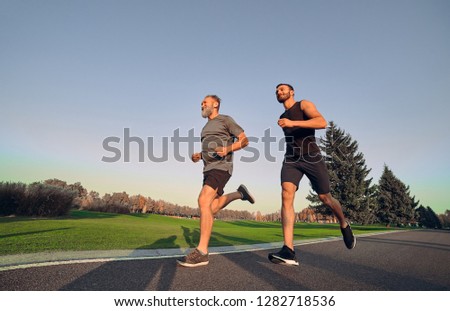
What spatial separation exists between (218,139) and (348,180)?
84.8ft

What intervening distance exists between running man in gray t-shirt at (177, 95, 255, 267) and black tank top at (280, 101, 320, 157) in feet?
2.62

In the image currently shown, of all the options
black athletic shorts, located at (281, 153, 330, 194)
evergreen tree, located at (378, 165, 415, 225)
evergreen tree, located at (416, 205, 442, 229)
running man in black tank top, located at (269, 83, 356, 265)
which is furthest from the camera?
evergreen tree, located at (416, 205, 442, 229)

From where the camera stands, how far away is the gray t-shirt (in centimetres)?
344

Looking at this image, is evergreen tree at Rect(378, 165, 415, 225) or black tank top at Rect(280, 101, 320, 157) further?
evergreen tree at Rect(378, 165, 415, 225)

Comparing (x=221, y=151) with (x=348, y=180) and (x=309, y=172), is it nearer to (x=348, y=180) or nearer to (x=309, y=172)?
(x=309, y=172)

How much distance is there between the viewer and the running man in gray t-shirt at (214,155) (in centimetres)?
324

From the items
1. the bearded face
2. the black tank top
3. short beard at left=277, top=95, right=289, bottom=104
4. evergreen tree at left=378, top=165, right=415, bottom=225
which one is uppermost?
the bearded face

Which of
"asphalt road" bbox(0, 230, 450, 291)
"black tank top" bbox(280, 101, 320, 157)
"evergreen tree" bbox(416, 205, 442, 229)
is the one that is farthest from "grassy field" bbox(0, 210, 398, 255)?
"evergreen tree" bbox(416, 205, 442, 229)

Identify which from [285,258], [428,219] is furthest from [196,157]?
[428,219]

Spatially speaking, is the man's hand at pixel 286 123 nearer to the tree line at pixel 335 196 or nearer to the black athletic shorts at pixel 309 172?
the black athletic shorts at pixel 309 172

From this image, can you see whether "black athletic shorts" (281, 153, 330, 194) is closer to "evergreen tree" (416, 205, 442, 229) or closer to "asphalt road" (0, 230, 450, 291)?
"asphalt road" (0, 230, 450, 291)

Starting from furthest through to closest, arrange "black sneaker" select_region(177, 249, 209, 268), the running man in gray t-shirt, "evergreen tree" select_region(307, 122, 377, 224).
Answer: "evergreen tree" select_region(307, 122, 377, 224) → the running man in gray t-shirt → "black sneaker" select_region(177, 249, 209, 268)
